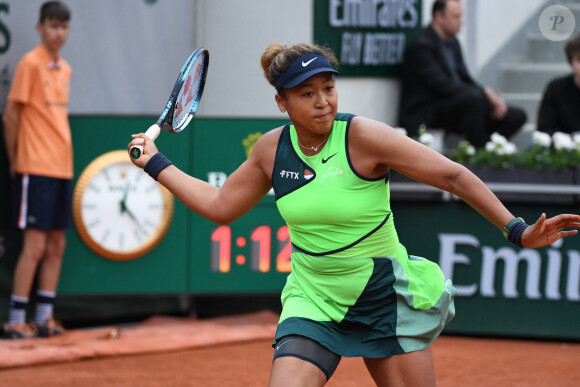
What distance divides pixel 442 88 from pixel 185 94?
4.36m

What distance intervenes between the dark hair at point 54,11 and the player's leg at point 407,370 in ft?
13.9

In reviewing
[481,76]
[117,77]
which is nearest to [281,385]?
[117,77]

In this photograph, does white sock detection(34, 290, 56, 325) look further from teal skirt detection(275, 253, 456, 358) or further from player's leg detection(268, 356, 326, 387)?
player's leg detection(268, 356, 326, 387)

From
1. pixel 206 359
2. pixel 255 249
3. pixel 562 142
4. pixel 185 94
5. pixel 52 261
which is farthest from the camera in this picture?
pixel 255 249

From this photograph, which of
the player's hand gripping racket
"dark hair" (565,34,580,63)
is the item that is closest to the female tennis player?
the player's hand gripping racket

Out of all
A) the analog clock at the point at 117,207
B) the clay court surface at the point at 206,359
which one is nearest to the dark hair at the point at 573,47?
the clay court surface at the point at 206,359

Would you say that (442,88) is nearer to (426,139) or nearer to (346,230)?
(426,139)

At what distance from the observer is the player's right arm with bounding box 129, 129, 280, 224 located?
11.7 feet

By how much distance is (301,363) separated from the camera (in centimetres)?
329

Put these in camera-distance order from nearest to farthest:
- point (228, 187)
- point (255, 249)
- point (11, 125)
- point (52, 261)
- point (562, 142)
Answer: point (228, 187), point (11, 125), point (52, 261), point (562, 142), point (255, 249)

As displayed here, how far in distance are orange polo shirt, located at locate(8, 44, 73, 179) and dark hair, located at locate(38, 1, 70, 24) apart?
0.23 meters

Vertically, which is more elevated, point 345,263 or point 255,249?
point 345,263

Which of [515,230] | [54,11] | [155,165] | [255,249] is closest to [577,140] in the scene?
[255,249]

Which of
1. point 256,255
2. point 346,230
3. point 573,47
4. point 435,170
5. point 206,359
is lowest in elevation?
point 206,359
